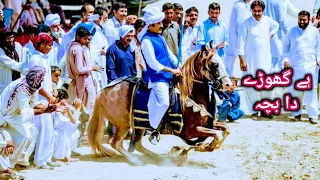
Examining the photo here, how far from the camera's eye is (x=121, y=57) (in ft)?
33.5

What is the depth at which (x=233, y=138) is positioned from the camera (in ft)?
36.0

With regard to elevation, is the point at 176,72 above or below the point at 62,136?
above

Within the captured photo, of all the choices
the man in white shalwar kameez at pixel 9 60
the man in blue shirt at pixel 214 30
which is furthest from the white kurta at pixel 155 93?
the man in blue shirt at pixel 214 30

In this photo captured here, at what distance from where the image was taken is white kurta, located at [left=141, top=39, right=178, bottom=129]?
29.2 ft

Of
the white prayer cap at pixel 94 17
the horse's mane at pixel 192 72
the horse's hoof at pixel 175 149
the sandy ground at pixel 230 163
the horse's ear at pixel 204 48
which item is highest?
the white prayer cap at pixel 94 17

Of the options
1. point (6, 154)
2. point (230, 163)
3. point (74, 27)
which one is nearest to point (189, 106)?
point (230, 163)

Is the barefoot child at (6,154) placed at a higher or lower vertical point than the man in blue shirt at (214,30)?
lower

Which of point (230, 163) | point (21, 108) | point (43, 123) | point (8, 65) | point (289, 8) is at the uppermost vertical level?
point (289, 8)

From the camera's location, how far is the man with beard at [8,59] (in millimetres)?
9391

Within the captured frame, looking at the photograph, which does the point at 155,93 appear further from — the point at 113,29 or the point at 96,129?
the point at 113,29

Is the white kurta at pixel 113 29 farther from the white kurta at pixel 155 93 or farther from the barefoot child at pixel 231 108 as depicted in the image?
the white kurta at pixel 155 93

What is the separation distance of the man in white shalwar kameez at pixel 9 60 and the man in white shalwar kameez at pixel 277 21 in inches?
208

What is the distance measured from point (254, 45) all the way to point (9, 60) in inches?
191

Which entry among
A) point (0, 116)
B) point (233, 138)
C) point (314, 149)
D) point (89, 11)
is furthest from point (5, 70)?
point (314, 149)
